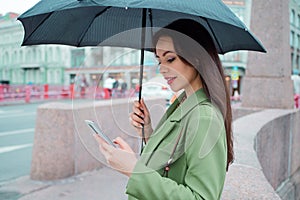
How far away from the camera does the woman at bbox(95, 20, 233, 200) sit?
3.76 ft

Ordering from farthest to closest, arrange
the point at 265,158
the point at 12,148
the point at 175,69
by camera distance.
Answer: the point at 12,148
the point at 265,158
the point at 175,69

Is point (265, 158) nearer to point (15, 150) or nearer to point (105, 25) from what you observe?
point (105, 25)

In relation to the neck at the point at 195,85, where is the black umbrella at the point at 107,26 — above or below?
above

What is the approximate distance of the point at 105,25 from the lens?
2105 mm

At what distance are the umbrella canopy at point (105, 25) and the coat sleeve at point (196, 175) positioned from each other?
0.70m

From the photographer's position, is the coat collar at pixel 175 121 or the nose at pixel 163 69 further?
the nose at pixel 163 69

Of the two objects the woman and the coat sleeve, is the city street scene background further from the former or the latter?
the coat sleeve

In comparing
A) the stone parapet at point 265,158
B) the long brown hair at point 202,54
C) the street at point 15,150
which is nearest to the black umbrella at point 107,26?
the long brown hair at point 202,54

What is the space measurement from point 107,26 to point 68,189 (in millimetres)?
3130

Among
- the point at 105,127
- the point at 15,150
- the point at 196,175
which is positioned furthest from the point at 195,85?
the point at 15,150

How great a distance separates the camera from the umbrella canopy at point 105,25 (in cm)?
182

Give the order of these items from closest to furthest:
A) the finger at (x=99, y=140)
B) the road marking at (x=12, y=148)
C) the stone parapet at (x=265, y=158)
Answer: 1. the finger at (x=99, y=140)
2. the stone parapet at (x=265, y=158)
3. the road marking at (x=12, y=148)

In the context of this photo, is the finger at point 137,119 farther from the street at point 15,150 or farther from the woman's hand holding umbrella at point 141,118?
the street at point 15,150

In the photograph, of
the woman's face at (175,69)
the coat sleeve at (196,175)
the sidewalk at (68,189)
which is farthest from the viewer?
the sidewalk at (68,189)
